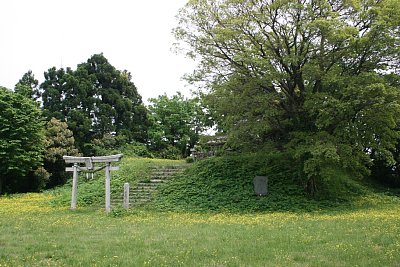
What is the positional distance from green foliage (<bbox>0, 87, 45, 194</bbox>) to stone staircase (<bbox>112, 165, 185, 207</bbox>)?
941cm

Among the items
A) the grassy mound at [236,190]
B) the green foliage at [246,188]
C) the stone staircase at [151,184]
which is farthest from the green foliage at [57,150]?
the green foliage at [246,188]

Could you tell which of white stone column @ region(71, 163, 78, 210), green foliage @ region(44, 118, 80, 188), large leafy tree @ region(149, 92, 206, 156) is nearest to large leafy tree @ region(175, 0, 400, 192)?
white stone column @ region(71, 163, 78, 210)

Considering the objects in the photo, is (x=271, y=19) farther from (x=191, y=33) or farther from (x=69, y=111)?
(x=69, y=111)

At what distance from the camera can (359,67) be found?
1736cm

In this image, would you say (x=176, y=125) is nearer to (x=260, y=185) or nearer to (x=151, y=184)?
(x=151, y=184)

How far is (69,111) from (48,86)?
3685mm

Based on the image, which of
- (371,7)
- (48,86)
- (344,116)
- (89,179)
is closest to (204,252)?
(344,116)

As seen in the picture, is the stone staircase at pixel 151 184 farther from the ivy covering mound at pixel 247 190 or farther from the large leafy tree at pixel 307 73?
the large leafy tree at pixel 307 73

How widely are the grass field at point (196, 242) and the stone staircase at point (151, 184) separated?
16.8 ft

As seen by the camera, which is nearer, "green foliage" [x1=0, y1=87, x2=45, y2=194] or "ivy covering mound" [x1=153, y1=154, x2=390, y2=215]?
"ivy covering mound" [x1=153, y1=154, x2=390, y2=215]

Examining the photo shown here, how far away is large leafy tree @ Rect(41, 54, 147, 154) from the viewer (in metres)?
37.0

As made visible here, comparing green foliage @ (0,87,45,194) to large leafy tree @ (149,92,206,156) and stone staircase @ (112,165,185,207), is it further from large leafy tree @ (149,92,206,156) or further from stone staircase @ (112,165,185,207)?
large leafy tree @ (149,92,206,156)

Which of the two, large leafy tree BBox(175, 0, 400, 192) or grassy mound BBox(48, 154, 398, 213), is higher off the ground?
large leafy tree BBox(175, 0, 400, 192)

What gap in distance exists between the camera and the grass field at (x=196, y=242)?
7.34 meters
